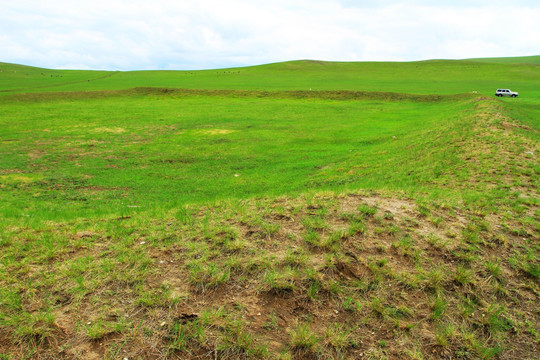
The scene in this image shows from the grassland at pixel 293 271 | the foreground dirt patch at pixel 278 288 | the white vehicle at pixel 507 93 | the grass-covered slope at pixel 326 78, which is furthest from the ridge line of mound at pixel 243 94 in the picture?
the foreground dirt patch at pixel 278 288

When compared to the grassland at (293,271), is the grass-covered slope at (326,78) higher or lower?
higher

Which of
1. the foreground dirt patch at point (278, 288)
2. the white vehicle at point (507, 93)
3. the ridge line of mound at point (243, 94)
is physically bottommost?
the foreground dirt patch at point (278, 288)

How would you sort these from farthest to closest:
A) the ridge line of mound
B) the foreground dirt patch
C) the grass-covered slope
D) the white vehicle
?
1. the grass-covered slope
2. the ridge line of mound
3. the white vehicle
4. the foreground dirt patch

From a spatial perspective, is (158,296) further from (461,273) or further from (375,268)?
(461,273)

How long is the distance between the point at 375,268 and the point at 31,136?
25850 millimetres

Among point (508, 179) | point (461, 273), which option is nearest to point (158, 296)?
point (461, 273)

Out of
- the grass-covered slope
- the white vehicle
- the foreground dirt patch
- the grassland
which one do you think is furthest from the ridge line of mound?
the foreground dirt patch

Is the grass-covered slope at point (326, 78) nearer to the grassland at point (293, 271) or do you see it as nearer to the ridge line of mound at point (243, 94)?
the ridge line of mound at point (243, 94)

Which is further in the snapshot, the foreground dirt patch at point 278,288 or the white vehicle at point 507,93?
the white vehicle at point 507,93

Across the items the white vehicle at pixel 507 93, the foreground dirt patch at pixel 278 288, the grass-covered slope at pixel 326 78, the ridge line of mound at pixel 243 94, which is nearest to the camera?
the foreground dirt patch at pixel 278 288

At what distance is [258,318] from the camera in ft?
12.4

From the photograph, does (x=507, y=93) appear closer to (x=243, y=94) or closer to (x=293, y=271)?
(x=243, y=94)

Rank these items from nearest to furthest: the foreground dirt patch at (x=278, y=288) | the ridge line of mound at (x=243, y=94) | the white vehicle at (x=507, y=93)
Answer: the foreground dirt patch at (x=278, y=288), the white vehicle at (x=507, y=93), the ridge line of mound at (x=243, y=94)

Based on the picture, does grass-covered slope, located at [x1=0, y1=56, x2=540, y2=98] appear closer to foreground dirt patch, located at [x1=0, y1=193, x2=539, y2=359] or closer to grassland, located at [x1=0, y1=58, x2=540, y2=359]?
grassland, located at [x1=0, y1=58, x2=540, y2=359]
